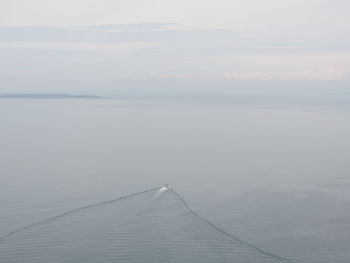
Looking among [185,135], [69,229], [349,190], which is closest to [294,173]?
[349,190]

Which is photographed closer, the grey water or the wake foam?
the wake foam

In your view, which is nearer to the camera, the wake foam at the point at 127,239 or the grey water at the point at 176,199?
the wake foam at the point at 127,239

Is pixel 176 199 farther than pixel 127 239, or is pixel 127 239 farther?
pixel 176 199

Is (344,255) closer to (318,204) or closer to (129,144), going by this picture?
(318,204)

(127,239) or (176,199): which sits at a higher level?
(176,199)
